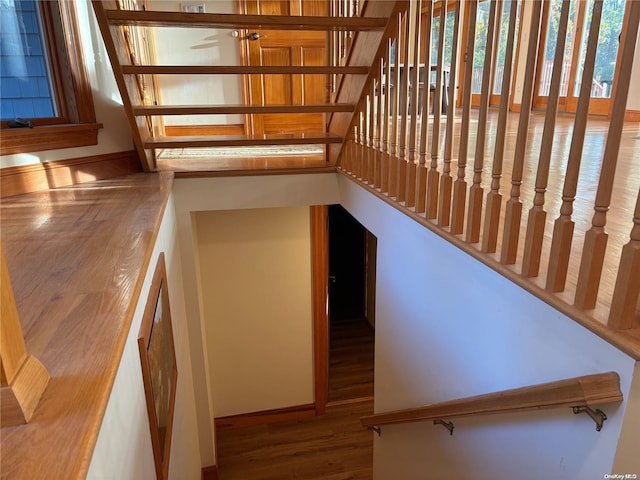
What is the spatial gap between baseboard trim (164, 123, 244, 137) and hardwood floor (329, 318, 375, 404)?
2.86 m

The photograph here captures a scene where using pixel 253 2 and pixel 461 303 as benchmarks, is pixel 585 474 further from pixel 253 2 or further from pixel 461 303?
pixel 253 2

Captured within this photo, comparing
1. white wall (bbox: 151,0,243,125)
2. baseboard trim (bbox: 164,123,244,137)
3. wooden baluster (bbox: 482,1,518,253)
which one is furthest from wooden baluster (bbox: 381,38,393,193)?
baseboard trim (bbox: 164,123,244,137)

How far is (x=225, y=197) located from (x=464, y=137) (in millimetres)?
1927

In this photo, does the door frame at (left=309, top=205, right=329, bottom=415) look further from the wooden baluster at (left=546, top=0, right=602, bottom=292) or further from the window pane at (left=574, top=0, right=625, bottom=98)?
the wooden baluster at (left=546, top=0, right=602, bottom=292)

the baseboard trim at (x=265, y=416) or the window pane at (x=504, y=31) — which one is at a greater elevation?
the window pane at (x=504, y=31)

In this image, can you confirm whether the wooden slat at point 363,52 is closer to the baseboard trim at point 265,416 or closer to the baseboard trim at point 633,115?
the baseboard trim at point 265,416

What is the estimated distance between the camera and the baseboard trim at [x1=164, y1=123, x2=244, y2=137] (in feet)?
15.5

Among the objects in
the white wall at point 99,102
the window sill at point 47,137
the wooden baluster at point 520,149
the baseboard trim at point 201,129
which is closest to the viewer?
the wooden baluster at point 520,149

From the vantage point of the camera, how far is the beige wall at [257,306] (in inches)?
160

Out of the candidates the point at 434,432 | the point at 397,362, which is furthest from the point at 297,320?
the point at 434,432

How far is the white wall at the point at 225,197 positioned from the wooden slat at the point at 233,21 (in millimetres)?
1104

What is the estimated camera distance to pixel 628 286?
933mm

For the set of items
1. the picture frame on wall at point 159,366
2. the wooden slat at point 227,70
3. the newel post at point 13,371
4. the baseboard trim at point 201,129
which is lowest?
the picture frame on wall at point 159,366

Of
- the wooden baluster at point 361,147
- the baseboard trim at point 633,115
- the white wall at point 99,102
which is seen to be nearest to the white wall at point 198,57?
the white wall at point 99,102
